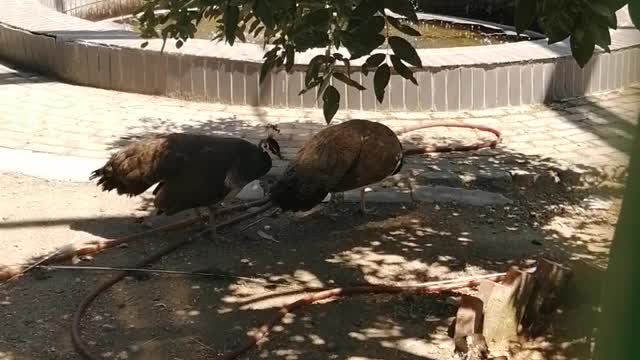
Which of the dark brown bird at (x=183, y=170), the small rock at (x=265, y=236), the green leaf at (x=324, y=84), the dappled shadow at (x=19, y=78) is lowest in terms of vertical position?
the small rock at (x=265, y=236)

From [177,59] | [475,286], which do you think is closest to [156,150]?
[475,286]

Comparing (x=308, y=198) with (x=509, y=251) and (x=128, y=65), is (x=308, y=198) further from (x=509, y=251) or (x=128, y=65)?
(x=128, y=65)

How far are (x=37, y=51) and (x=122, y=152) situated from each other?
3.99 meters

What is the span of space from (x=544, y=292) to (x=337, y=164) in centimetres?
143

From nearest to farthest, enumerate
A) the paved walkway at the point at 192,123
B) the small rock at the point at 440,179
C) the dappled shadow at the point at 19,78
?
the small rock at the point at 440,179
the paved walkway at the point at 192,123
the dappled shadow at the point at 19,78

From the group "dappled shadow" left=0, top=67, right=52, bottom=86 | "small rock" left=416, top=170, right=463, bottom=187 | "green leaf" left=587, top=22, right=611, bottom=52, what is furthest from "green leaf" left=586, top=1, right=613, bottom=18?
"dappled shadow" left=0, top=67, right=52, bottom=86

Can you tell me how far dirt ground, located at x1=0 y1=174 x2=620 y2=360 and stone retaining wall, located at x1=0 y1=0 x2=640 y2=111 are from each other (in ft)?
6.11

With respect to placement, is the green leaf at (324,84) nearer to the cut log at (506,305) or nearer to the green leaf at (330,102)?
the green leaf at (330,102)

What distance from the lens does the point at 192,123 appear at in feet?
22.7

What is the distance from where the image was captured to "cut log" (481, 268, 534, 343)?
3686 mm

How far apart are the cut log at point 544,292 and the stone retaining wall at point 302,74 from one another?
344 centimetres

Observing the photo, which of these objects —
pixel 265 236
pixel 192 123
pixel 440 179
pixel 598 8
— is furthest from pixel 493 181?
pixel 598 8

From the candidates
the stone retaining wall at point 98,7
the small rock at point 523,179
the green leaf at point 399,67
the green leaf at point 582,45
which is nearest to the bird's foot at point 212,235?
the small rock at point 523,179

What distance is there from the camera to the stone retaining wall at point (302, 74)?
725 centimetres
